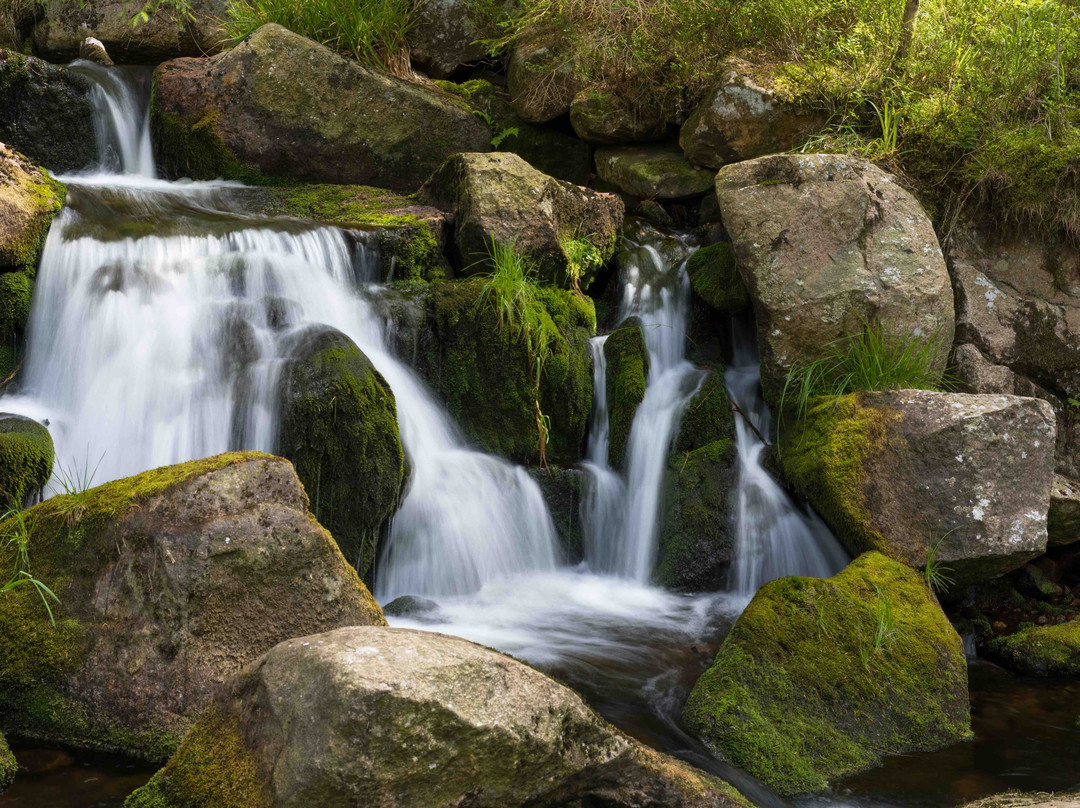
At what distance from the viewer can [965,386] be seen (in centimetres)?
636

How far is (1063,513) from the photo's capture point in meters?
Result: 5.81

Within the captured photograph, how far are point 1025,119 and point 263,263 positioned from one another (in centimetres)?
583

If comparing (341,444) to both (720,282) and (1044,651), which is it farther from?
(1044,651)

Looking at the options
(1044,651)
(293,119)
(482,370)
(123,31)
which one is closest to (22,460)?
(482,370)

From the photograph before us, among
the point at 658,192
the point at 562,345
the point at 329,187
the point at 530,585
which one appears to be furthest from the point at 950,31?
the point at 530,585

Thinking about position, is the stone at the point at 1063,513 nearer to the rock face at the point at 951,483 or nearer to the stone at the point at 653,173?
the rock face at the point at 951,483

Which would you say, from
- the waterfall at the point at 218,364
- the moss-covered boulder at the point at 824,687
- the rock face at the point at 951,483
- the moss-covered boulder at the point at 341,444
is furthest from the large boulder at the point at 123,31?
the moss-covered boulder at the point at 824,687

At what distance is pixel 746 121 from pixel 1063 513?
4.05 meters

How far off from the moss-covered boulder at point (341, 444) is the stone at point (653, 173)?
4550mm

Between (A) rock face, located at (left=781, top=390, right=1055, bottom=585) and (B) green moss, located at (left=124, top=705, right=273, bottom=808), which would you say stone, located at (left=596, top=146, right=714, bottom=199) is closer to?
(A) rock face, located at (left=781, top=390, right=1055, bottom=585)

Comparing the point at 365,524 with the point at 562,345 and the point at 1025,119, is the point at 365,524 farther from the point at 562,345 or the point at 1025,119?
the point at 1025,119

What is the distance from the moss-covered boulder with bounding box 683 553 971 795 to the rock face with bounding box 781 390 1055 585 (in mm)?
799

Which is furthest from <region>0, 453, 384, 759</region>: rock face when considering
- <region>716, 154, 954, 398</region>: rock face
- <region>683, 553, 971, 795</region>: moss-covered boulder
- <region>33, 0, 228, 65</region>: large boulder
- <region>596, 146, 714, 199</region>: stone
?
<region>33, 0, 228, 65</region>: large boulder

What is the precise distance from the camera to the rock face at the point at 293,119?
8.02m
